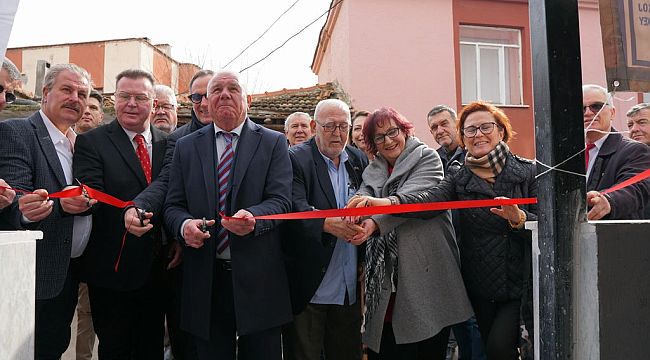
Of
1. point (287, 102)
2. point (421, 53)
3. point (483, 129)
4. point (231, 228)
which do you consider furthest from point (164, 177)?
point (421, 53)

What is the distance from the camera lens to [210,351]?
3197mm

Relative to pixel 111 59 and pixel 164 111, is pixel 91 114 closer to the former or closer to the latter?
pixel 164 111

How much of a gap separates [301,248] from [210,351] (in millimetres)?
848

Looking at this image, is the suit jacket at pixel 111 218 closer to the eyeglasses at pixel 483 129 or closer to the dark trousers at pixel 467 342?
the eyeglasses at pixel 483 129

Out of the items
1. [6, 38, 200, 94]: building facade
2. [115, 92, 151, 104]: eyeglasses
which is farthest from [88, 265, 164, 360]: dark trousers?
[6, 38, 200, 94]: building facade

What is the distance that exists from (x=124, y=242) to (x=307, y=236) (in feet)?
3.78

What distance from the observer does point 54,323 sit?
322 centimetres

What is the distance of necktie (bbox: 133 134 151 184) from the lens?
12.0 feet

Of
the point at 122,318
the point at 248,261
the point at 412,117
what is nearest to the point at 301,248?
the point at 248,261

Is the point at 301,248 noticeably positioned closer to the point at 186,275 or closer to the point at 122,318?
the point at 186,275

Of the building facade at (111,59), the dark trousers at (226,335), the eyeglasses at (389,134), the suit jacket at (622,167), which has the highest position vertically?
the building facade at (111,59)

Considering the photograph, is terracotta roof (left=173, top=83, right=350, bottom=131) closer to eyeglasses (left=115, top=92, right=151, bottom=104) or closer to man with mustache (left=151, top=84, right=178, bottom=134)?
man with mustache (left=151, top=84, right=178, bottom=134)

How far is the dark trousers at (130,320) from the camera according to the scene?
11.4 ft

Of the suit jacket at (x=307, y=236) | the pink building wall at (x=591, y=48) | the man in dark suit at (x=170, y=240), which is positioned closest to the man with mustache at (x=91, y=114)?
the man in dark suit at (x=170, y=240)
